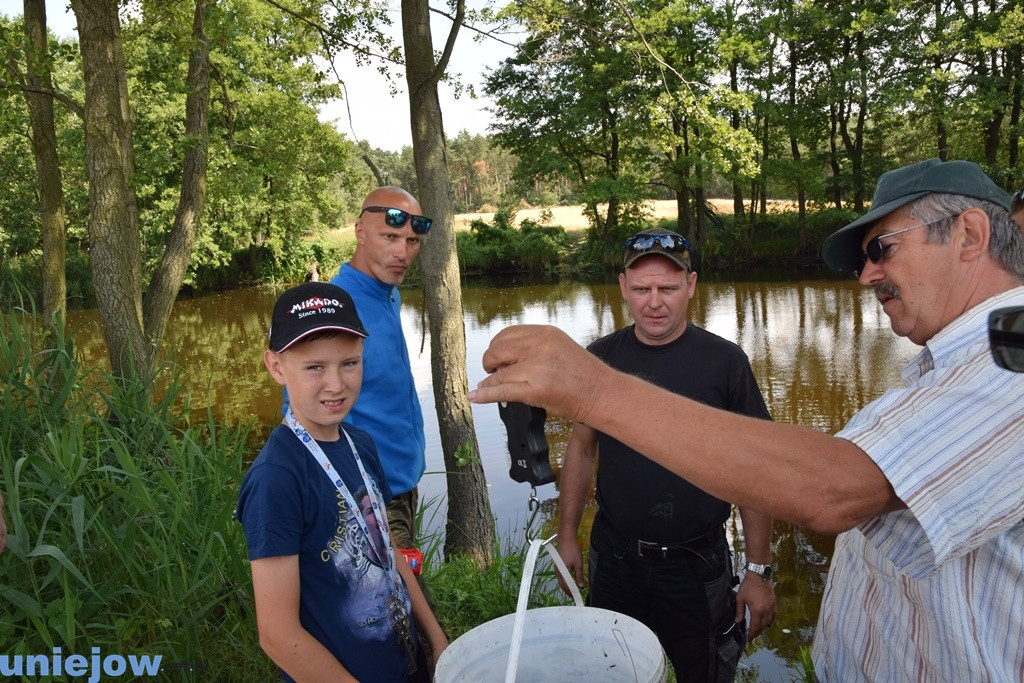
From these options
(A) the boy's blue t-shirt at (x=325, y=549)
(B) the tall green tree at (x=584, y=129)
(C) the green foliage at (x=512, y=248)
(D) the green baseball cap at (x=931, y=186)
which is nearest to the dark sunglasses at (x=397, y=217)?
(A) the boy's blue t-shirt at (x=325, y=549)

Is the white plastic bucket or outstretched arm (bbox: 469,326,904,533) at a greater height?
outstretched arm (bbox: 469,326,904,533)

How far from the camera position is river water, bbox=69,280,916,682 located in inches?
269

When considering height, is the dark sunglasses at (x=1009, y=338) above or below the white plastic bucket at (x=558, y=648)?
above

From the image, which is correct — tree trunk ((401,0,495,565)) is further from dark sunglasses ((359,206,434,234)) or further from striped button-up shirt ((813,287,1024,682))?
striped button-up shirt ((813,287,1024,682))

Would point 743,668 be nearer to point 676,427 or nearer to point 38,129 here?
point 676,427

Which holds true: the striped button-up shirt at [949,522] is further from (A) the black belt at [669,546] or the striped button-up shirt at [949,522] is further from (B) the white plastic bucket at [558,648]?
(A) the black belt at [669,546]

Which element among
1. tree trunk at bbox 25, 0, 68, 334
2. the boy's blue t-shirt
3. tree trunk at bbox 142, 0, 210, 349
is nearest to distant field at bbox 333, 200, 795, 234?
tree trunk at bbox 142, 0, 210, 349

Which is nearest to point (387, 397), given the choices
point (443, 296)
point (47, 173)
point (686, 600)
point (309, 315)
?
point (309, 315)

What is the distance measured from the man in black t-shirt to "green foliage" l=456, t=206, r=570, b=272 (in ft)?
95.3

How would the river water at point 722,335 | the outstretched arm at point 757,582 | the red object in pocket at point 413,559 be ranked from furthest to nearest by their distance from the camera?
the river water at point 722,335 → the outstretched arm at point 757,582 → the red object in pocket at point 413,559

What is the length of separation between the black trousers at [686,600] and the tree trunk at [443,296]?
315 centimetres

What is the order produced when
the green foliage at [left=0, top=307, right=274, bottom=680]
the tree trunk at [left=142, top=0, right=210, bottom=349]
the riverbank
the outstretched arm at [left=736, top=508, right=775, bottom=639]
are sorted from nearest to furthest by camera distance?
the green foliage at [left=0, top=307, right=274, bottom=680] < the outstretched arm at [left=736, top=508, right=775, bottom=639] < the tree trunk at [left=142, top=0, right=210, bottom=349] < the riverbank

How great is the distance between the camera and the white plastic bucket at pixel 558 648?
162 cm

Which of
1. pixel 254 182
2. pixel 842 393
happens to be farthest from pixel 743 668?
pixel 254 182
